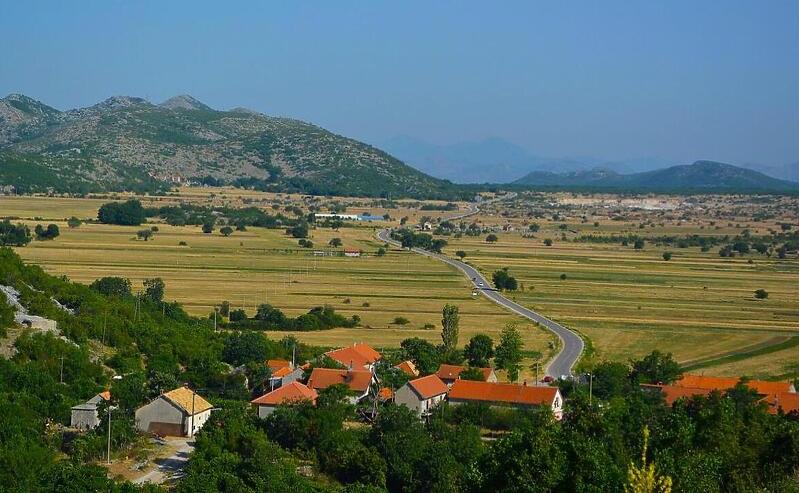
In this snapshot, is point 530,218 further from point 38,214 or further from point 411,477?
point 411,477

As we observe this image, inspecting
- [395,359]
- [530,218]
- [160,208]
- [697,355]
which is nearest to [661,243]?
[530,218]

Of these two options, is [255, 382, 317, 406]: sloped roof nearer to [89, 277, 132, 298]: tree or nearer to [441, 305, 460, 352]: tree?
[441, 305, 460, 352]: tree

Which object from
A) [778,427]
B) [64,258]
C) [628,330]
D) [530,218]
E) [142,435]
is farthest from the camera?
[530,218]

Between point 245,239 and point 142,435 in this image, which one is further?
point 245,239

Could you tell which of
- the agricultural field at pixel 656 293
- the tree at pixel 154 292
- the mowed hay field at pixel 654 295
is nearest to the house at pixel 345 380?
the agricultural field at pixel 656 293

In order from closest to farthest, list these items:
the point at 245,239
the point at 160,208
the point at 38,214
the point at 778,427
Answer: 1. the point at 778,427
2. the point at 245,239
3. the point at 38,214
4. the point at 160,208

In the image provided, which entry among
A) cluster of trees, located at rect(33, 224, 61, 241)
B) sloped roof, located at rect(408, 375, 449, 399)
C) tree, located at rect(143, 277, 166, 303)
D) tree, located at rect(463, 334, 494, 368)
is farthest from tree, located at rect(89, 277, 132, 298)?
cluster of trees, located at rect(33, 224, 61, 241)

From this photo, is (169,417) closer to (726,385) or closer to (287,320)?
(726,385)
